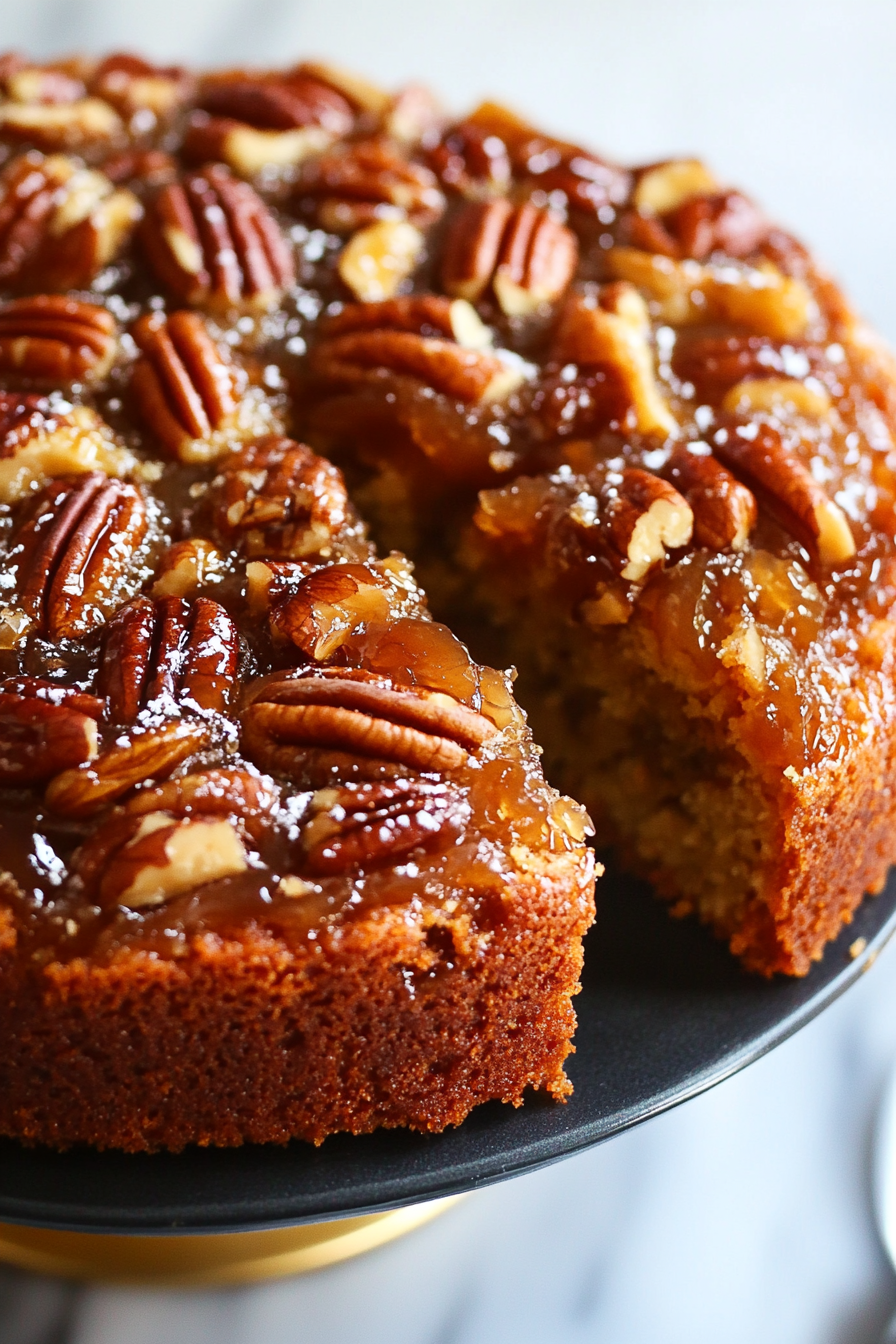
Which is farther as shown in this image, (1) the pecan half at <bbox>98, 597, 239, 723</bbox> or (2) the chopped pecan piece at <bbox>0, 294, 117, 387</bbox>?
(2) the chopped pecan piece at <bbox>0, 294, 117, 387</bbox>

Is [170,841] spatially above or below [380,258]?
below

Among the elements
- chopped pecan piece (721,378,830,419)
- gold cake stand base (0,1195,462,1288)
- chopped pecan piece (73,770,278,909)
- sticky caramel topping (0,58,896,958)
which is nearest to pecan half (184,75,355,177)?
sticky caramel topping (0,58,896,958)

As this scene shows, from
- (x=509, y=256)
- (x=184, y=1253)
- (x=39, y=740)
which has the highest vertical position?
(x=509, y=256)

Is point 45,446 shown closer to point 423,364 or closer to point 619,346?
point 423,364

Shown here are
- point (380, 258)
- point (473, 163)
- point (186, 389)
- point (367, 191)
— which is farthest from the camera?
point (473, 163)

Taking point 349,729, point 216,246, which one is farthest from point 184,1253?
point 216,246

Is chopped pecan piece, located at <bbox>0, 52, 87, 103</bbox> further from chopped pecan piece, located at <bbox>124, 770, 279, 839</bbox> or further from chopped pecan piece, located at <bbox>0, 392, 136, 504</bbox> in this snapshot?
chopped pecan piece, located at <bbox>124, 770, 279, 839</bbox>
